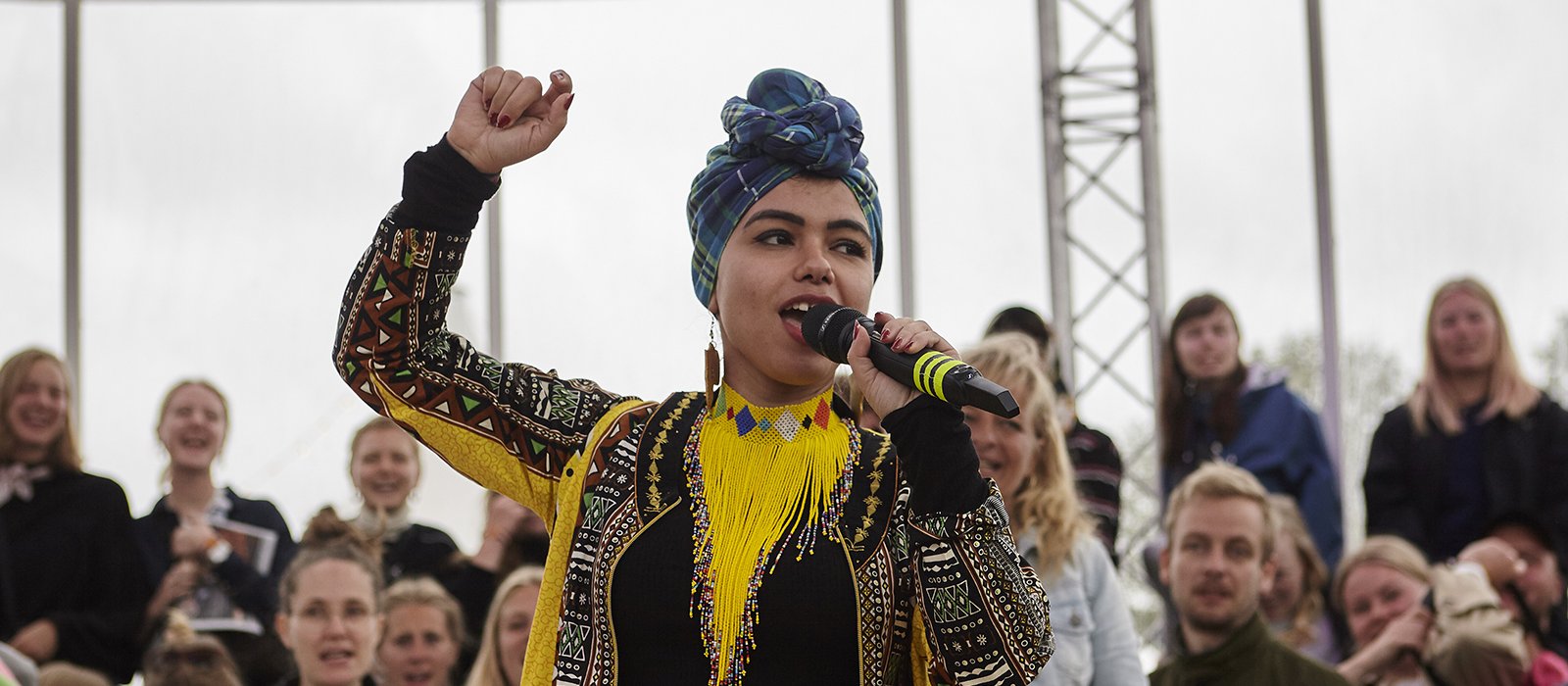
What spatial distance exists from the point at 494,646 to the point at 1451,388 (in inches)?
104

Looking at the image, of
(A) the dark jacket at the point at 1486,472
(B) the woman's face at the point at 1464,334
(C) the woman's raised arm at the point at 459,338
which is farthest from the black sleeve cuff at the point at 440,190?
(B) the woman's face at the point at 1464,334

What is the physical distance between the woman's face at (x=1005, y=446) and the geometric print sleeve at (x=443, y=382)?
1295 mm

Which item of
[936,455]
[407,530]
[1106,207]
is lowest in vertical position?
[407,530]

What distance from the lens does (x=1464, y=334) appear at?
4.94 metres

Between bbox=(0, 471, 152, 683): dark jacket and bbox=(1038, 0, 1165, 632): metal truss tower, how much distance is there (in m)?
3.28

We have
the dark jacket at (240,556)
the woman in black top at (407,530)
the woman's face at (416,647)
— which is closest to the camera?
the woman's face at (416,647)

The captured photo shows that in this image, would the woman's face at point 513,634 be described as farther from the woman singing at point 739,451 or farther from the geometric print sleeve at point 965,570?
the geometric print sleeve at point 965,570

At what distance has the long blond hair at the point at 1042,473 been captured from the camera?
3.18m

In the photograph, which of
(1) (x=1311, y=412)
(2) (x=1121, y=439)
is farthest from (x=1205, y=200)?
(1) (x=1311, y=412)

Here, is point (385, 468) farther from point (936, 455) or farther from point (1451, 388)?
point (936, 455)

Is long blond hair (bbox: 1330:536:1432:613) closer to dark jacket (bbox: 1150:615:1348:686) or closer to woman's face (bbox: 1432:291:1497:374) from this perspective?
woman's face (bbox: 1432:291:1497:374)

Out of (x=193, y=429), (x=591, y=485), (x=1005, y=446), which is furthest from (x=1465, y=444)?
(x=591, y=485)

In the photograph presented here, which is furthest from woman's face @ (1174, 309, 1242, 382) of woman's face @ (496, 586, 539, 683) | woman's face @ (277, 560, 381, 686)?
woman's face @ (277, 560, 381, 686)

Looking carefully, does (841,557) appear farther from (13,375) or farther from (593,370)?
(593,370)
